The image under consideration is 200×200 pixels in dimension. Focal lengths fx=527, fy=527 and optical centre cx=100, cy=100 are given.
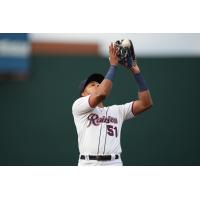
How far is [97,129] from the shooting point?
3.79 m

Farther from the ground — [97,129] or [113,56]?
[113,56]

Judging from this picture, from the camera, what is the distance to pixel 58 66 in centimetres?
701

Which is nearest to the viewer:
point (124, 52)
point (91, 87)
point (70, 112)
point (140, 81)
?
point (124, 52)

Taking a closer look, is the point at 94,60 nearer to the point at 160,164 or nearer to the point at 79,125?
the point at 160,164

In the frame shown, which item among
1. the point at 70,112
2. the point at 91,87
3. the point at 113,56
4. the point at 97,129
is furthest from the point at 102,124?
the point at 70,112

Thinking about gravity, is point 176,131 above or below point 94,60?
below

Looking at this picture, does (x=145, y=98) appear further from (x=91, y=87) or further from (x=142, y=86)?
(x=91, y=87)

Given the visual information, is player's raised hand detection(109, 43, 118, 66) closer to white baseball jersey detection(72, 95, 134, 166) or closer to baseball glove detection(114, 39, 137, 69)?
baseball glove detection(114, 39, 137, 69)

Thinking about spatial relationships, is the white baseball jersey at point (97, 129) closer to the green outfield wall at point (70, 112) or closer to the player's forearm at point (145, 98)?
the player's forearm at point (145, 98)

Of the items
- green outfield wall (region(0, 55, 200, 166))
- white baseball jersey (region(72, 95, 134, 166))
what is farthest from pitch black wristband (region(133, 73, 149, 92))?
green outfield wall (region(0, 55, 200, 166))

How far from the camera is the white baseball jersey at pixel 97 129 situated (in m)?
3.75

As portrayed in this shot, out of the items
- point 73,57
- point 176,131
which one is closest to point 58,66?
point 73,57

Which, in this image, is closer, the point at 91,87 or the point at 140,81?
the point at 140,81

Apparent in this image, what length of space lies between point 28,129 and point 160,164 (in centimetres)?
178
